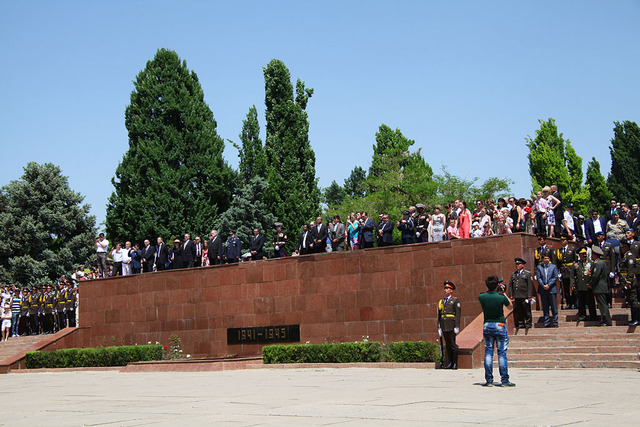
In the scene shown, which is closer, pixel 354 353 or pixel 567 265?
pixel 567 265

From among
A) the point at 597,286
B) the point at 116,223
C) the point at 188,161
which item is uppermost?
the point at 188,161

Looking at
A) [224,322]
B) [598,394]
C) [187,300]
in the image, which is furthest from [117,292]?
[598,394]

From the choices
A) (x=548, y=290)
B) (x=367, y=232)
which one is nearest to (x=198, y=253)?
(x=367, y=232)

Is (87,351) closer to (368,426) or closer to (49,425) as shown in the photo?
(49,425)

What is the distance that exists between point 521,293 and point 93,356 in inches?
530

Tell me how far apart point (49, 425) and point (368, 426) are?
3909 mm

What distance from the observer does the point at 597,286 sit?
1578cm

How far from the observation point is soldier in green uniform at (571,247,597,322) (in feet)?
52.9

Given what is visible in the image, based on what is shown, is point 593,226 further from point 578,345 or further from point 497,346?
point 497,346

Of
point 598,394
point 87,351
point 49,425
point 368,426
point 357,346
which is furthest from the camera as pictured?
point 87,351

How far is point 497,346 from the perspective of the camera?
11602 millimetres

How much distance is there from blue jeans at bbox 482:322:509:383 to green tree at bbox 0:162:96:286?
37924mm

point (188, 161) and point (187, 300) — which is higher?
point (188, 161)

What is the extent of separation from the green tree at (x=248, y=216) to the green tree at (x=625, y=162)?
29.5 m
